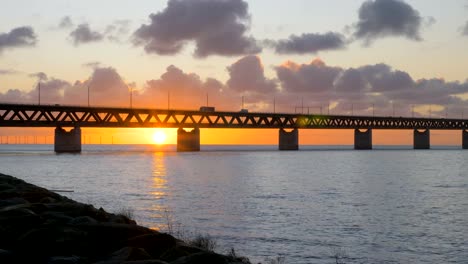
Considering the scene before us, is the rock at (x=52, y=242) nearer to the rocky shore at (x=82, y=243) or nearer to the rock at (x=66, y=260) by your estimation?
the rocky shore at (x=82, y=243)

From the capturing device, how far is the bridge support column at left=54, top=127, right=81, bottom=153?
17400 centimetres

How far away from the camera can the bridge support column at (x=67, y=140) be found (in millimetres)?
174000

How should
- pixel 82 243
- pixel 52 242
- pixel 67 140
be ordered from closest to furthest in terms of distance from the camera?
pixel 52 242 < pixel 82 243 < pixel 67 140

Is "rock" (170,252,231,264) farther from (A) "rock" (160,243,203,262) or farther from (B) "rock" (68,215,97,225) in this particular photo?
(B) "rock" (68,215,97,225)

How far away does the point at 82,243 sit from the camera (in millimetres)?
13406

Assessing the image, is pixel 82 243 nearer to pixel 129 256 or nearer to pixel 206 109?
pixel 129 256

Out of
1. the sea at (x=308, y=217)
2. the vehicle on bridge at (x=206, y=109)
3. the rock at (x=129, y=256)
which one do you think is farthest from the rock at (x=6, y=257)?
the vehicle on bridge at (x=206, y=109)

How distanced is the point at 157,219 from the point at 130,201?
1260 cm

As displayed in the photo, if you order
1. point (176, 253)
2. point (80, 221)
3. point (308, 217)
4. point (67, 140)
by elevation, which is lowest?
point (308, 217)

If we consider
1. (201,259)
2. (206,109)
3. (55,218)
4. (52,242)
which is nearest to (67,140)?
(206,109)

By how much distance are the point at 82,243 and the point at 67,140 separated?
17346cm

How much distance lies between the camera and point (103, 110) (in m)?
172

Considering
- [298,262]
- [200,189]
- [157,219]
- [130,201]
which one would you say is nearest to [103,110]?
[200,189]

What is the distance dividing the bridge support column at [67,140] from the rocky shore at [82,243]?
16267 cm
